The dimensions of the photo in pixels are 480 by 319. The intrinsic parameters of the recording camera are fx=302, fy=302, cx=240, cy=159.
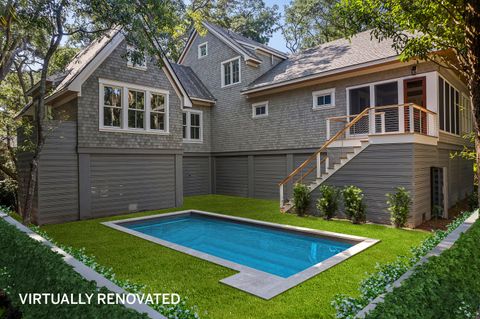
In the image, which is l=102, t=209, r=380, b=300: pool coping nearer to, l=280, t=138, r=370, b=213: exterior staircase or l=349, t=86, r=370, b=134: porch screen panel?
l=280, t=138, r=370, b=213: exterior staircase

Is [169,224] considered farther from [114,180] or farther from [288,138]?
[288,138]

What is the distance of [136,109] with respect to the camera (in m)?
13.1

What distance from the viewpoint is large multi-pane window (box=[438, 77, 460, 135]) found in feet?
39.4

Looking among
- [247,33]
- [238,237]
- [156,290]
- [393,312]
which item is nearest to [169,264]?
[156,290]

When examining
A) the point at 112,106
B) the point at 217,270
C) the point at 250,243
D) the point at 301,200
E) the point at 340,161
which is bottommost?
the point at 250,243

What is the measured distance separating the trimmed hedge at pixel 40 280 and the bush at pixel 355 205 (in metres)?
8.69

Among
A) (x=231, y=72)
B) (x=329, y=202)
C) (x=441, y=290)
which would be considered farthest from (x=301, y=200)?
(x=231, y=72)

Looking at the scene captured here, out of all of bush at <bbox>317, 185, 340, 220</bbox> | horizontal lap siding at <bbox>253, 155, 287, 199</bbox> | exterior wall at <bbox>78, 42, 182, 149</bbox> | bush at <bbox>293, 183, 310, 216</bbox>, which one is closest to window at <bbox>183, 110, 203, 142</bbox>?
exterior wall at <bbox>78, 42, 182, 149</bbox>

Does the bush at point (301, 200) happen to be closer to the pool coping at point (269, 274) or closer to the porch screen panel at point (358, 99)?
the pool coping at point (269, 274)

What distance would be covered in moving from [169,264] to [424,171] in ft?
29.3

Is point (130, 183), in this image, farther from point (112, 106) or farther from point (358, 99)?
point (358, 99)

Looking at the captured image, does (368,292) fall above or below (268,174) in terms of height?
below

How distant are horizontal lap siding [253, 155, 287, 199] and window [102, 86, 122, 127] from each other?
309 inches

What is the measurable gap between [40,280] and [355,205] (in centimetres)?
899
